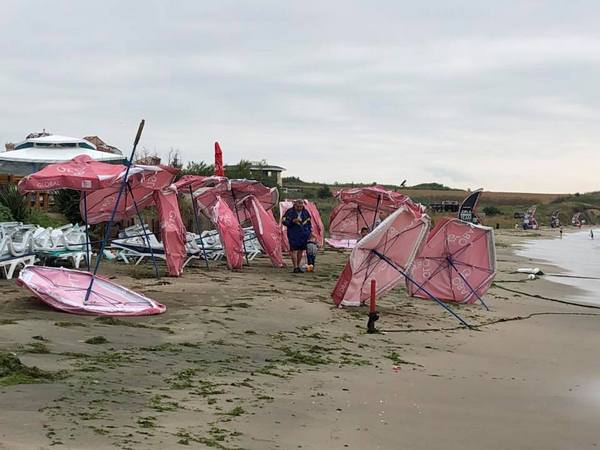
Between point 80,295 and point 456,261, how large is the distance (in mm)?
6876

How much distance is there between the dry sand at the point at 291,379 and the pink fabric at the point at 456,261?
124 centimetres

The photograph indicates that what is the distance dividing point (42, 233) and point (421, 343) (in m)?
8.25

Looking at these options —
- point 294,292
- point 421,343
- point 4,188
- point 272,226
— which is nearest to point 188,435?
point 421,343

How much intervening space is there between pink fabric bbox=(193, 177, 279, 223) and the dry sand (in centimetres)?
690

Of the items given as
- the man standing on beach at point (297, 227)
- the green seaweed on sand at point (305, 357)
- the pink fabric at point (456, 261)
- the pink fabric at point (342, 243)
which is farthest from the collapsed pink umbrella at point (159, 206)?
the pink fabric at point (342, 243)

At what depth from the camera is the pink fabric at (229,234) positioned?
18.7 metres

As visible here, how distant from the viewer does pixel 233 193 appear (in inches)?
848

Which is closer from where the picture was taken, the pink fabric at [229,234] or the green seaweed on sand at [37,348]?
the green seaweed on sand at [37,348]

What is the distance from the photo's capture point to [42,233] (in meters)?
15.4

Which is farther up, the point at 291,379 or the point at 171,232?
the point at 171,232

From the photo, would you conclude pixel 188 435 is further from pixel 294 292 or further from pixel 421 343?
pixel 294 292

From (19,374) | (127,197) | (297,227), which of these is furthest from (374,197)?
(19,374)

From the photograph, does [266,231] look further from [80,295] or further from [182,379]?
[182,379]

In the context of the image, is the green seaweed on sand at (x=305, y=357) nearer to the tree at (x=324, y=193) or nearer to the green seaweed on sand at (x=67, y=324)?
the green seaweed on sand at (x=67, y=324)
